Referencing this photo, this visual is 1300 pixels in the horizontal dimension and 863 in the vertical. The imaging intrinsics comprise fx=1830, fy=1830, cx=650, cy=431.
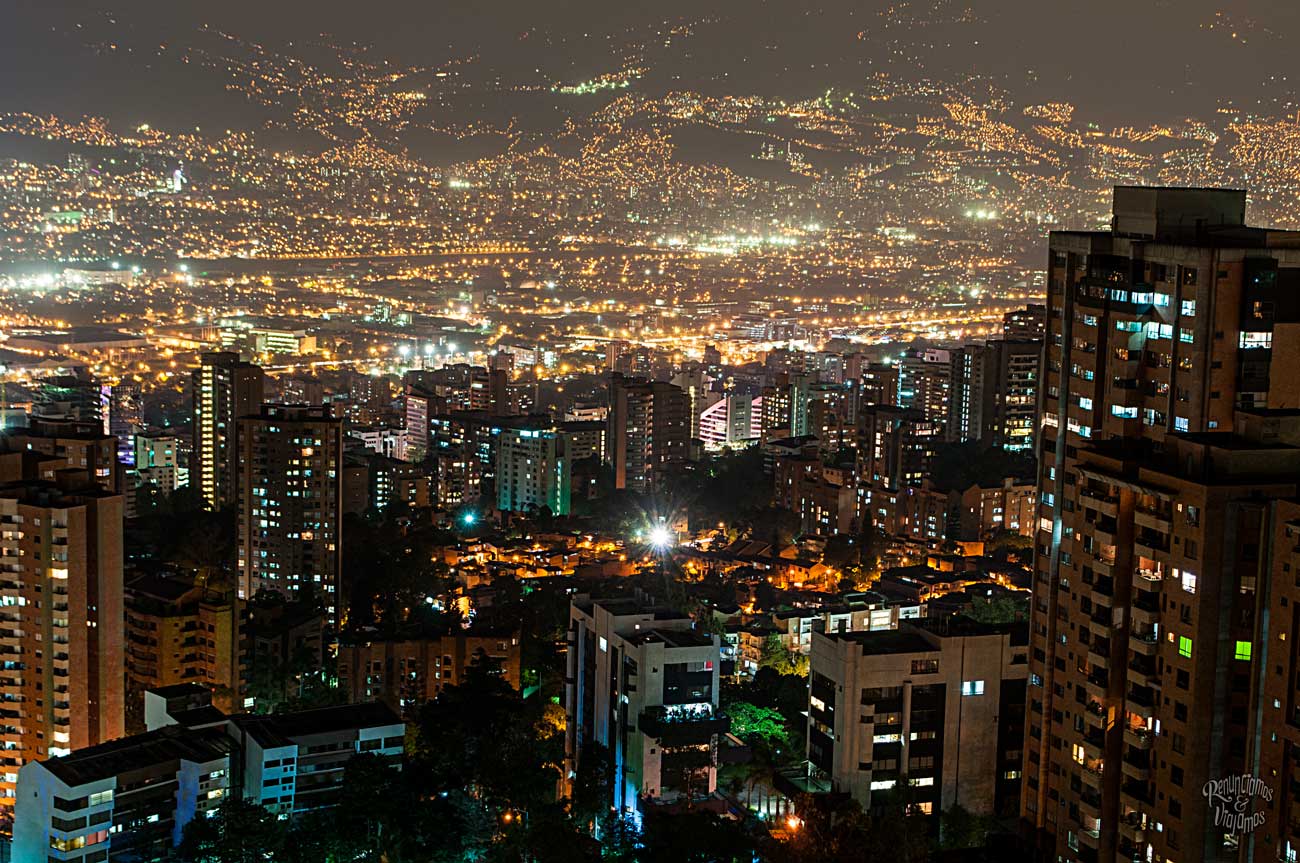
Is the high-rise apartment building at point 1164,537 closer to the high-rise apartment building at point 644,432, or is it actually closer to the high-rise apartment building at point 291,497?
the high-rise apartment building at point 291,497

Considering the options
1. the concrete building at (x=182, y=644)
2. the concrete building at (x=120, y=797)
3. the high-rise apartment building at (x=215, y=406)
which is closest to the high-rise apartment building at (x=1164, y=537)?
the concrete building at (x=120, y=797)

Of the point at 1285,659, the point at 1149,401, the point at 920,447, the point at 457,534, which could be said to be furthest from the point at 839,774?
the point at 920,447

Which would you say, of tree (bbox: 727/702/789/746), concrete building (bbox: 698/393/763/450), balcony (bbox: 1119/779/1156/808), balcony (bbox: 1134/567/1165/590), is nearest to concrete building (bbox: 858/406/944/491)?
concrete building (bbox: 698/393/763/450)

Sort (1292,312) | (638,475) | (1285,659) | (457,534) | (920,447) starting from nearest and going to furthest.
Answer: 1. (1285,659)
2. (1292,312)
3. (457,534)
4. (920,447)
5. (638,475)

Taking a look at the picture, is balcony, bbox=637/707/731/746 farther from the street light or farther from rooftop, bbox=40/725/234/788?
the street light

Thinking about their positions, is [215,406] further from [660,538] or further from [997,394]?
[997,394]

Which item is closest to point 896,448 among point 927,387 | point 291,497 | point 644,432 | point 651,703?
point 644,432

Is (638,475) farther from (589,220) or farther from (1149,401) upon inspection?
(589,220)
